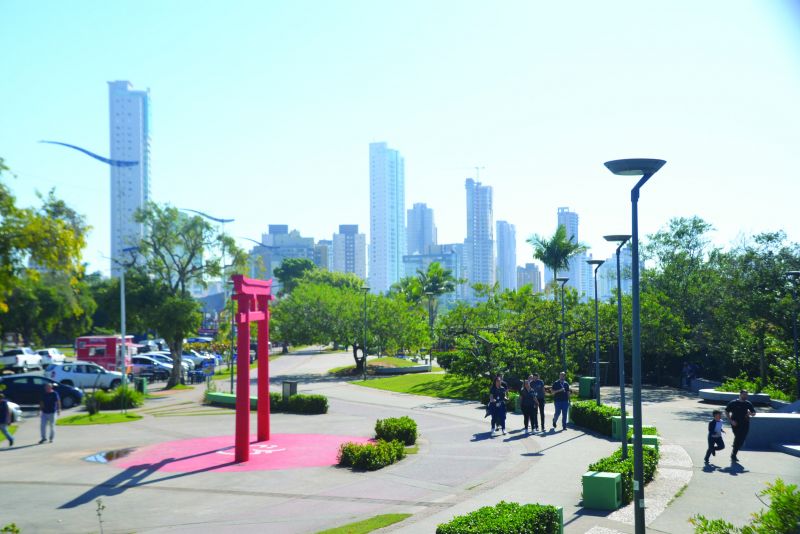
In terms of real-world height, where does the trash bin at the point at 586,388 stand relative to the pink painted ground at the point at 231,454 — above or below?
above

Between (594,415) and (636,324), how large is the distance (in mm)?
12296

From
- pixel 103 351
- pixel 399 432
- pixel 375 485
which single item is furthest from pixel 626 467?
pixel 103 351

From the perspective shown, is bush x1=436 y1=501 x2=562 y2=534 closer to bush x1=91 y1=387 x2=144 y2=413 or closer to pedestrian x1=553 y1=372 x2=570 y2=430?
pedestrian x1=553 y1=372 x2=570 y2=430

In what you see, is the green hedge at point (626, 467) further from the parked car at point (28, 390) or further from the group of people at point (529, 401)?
the parked car at point (28, 390)

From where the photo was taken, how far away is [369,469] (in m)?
17.3

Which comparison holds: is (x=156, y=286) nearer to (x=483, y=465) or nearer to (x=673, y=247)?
(x=483, y=465)

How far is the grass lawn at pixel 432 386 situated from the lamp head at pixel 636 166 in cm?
2285

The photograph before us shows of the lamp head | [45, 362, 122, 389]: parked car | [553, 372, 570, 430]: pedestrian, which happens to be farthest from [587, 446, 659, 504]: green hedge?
[45, 362, 122, 389]: parked car

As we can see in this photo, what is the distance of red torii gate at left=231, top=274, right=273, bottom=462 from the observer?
63.0ft

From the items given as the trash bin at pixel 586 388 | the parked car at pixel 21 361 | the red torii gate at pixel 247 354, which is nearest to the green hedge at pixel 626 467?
the red torii gate at pixel 247 354

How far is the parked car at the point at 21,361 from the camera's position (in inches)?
1781

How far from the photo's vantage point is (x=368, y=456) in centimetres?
1744

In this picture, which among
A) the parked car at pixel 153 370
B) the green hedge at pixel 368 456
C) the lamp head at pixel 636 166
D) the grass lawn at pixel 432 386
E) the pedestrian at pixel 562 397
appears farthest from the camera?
the parked car at pixel 153 370

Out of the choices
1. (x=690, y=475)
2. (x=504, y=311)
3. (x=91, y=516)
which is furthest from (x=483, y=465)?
(x=504, y=311)
